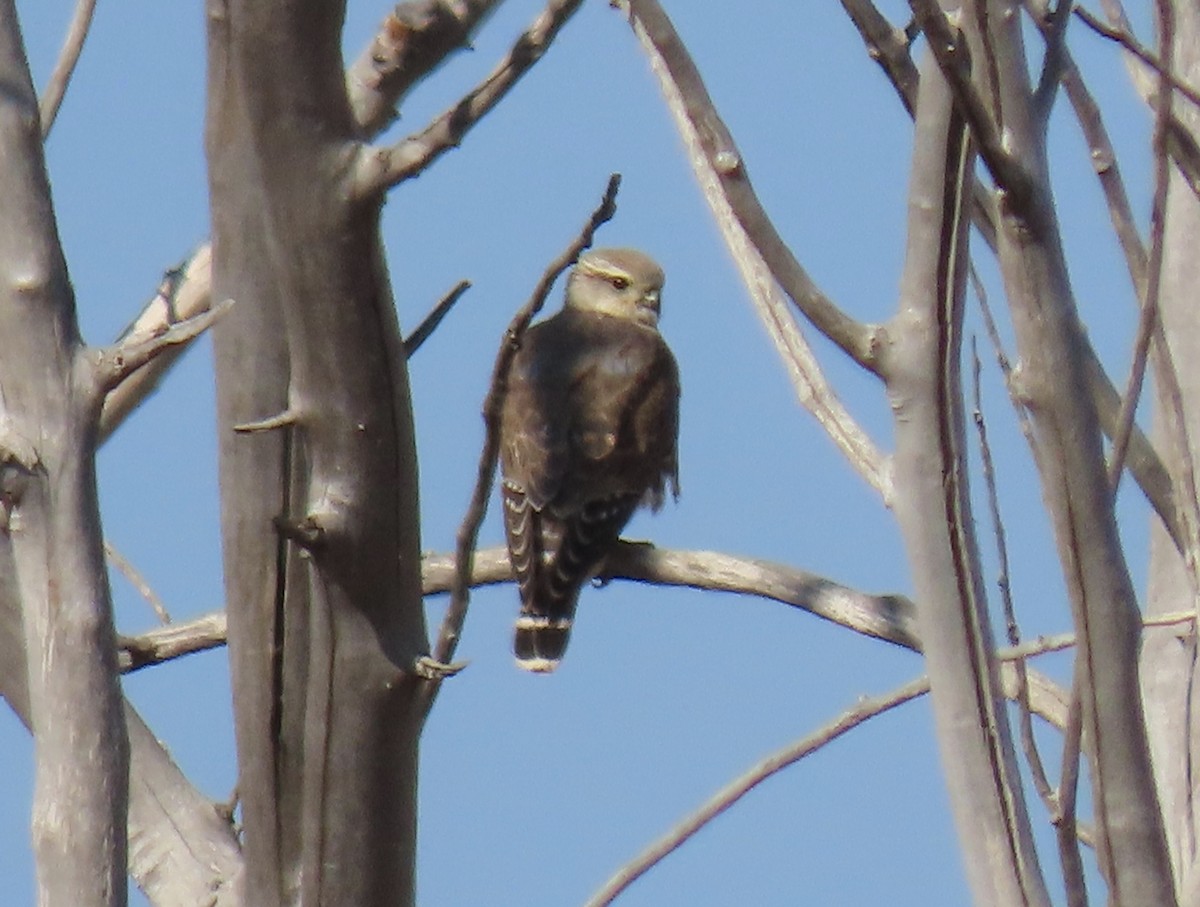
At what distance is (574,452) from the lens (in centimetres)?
595

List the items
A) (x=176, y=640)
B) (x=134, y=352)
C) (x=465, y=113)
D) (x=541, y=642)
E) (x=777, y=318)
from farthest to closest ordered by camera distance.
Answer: (x=541, y=642) → (x=176, y=640) → (x=777, y=318) → (x=134, y=352) → (x=465, y=113)

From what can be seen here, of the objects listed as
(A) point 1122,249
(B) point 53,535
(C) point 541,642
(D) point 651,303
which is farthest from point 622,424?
(A) point 1122,249

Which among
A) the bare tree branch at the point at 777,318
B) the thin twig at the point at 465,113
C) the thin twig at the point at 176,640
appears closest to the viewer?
the thin twig at the point at 465,113

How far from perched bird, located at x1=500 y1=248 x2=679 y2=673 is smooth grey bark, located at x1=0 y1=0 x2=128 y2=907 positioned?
8.03ft

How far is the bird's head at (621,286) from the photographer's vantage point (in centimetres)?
706

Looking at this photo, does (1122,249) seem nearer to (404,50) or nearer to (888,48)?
(888,48)

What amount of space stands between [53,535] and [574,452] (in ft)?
10.9

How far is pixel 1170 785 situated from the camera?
294 centimetres

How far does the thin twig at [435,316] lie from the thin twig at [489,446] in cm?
15

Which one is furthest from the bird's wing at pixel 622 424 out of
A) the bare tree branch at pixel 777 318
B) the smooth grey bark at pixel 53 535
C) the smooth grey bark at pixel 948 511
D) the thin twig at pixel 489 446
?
the smooth grey bark at pixel 948 511

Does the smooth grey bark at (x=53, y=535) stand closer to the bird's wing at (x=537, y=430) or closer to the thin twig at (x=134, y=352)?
the thin twig at (x=134, y=352)

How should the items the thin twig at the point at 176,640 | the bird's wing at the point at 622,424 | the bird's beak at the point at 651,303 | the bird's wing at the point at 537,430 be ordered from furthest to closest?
the bird's beak at the point at 651,303
the bird's wing at the point at 622,424
the bird's wing at the point at 537,430
the thin twig at the point at 176,640

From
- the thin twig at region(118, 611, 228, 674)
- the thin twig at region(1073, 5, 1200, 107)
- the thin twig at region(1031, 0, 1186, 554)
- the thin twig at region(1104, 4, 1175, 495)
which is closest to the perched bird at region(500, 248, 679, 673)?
the thin twig at region(118, 611, 228, 674)

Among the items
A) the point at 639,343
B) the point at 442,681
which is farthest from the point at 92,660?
the point at 639,343
